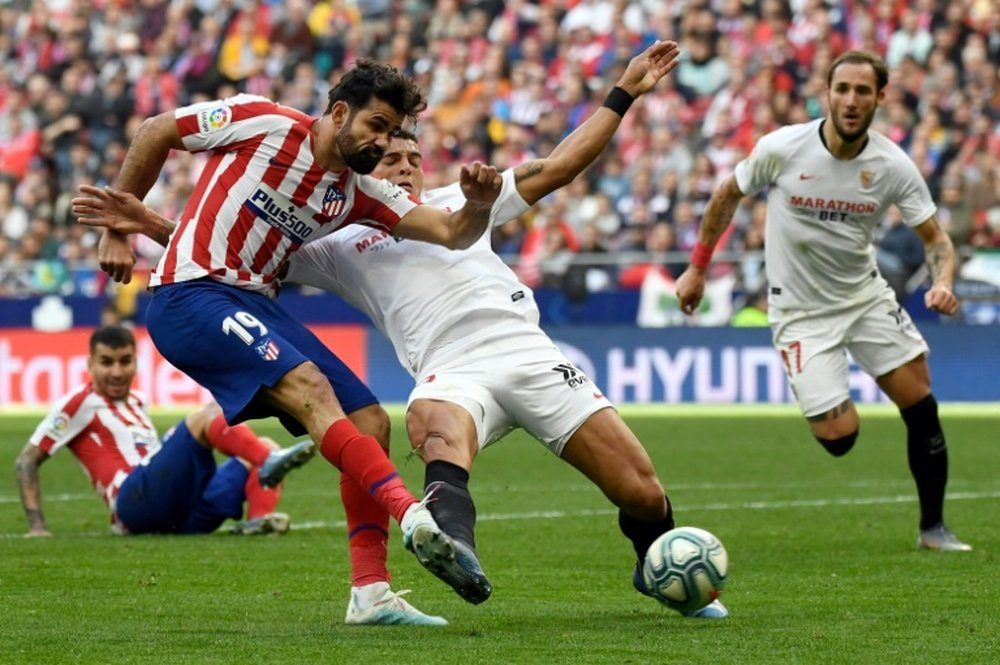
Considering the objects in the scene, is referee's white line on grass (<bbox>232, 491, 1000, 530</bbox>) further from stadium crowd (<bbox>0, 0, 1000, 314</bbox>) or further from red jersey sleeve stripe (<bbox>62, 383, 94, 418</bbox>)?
stadium crowd (<bbox>0, 0, 1000, 314</bbox>)

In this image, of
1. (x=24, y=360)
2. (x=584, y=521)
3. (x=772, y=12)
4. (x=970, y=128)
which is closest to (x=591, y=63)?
(x=772, y=12)

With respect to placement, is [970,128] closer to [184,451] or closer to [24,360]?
[24,360]

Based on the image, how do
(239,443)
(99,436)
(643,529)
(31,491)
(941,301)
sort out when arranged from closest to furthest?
1. (643,529)
2. (941,301)
3. (239,443)
4. (31,491)
5. (99,436)

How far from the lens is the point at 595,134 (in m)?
7.26

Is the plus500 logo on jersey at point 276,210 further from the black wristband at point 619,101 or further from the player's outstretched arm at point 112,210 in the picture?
the black wristband at point 619,101

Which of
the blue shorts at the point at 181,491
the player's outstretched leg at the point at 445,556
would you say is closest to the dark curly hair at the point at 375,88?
the player's outstretched leg at the point at 445,556

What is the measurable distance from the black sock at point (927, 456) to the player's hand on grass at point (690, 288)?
4.09 ft

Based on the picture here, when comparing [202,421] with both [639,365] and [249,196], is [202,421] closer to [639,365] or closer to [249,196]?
[249,196]

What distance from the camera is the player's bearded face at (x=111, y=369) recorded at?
10.8 metres

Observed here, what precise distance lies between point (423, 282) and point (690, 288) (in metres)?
2.62

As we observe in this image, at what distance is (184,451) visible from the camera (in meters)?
10.2

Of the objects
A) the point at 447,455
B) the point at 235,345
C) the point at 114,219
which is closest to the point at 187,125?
the point at 114,219

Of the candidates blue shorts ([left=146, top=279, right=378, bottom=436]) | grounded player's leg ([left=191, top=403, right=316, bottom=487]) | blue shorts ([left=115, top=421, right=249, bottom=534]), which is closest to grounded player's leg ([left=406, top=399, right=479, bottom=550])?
blue shorts ([left=146, top=279, right=378, bottom=436])

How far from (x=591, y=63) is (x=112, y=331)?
1497 cm
